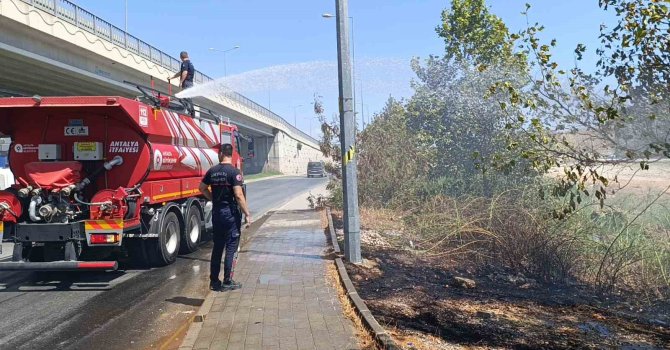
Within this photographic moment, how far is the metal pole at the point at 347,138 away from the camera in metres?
8.16

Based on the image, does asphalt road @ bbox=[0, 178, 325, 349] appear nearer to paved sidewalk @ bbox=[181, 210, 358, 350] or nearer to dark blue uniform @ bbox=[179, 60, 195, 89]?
paved sidewalk @ bbox=[181, 210, 358, 350]

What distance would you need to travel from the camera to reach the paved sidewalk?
481cm

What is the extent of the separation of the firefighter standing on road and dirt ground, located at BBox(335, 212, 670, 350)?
1.71 m

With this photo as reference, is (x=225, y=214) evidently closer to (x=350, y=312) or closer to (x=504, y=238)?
(x=350, y=312)

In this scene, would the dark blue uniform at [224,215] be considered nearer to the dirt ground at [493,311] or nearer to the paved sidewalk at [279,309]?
the paved sidewalk at [279,309]

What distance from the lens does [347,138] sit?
8.18m

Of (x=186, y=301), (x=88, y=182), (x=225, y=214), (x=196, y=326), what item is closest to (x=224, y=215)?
(x=225, y=214)

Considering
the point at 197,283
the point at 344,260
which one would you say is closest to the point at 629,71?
the point at 344,260

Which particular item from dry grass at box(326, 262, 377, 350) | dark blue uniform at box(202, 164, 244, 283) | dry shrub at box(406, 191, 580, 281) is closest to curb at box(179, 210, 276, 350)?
dark blue uniform at box(202, 164, 244, 283)

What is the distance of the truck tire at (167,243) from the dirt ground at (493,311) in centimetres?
312

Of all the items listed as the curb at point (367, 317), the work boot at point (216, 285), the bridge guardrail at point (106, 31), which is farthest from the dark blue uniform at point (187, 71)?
the work boot at point (216, 285)

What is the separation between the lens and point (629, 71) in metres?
5.96

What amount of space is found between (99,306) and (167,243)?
2552 mm

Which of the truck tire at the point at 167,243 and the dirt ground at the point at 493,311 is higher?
the truck tire at the point at 167,243
